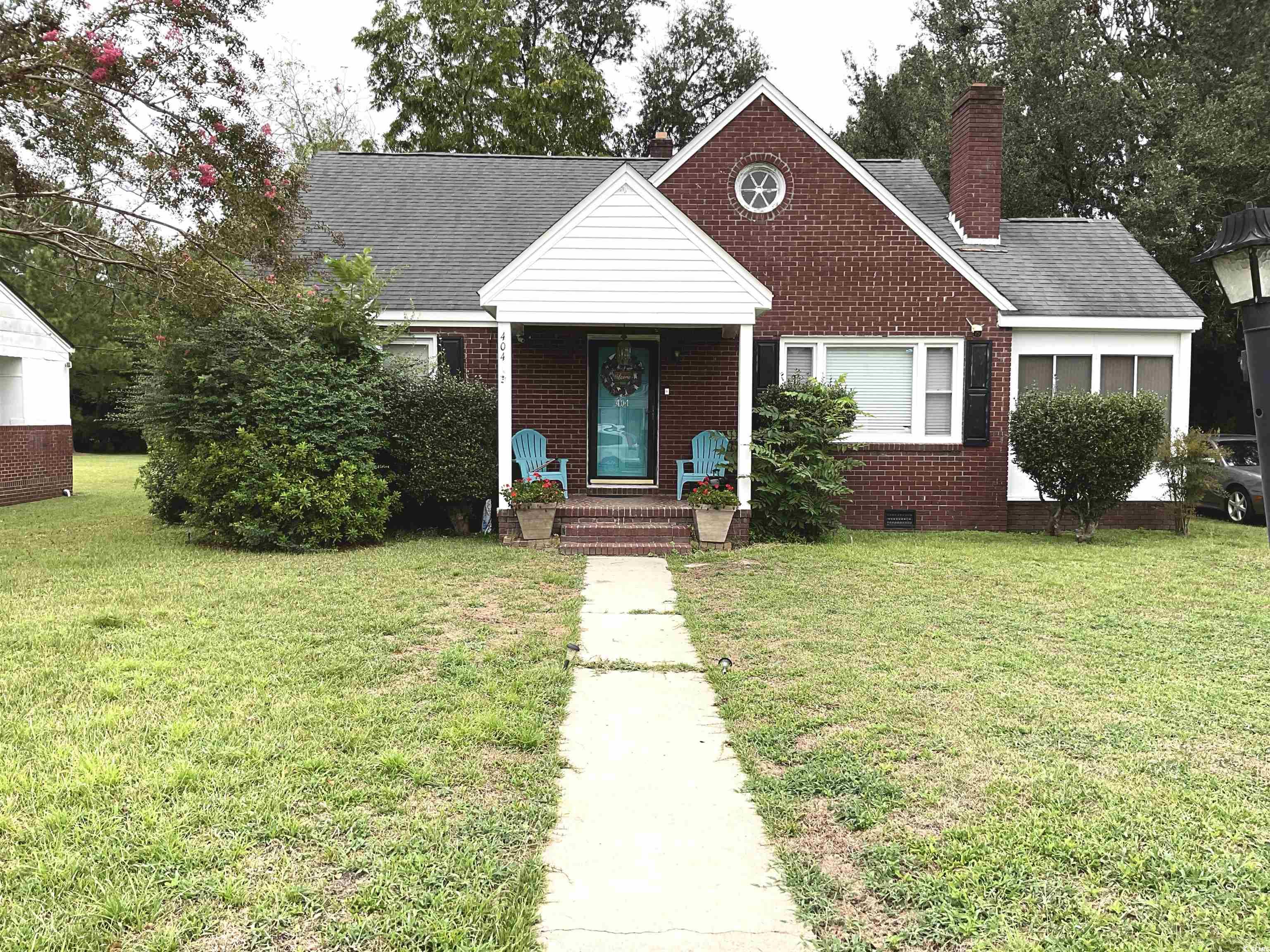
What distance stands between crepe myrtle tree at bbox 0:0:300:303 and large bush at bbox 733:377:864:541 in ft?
20.4

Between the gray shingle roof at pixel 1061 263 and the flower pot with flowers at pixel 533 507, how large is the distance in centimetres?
717

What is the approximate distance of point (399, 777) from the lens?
12.5ft

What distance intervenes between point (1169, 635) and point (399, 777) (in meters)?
5.75

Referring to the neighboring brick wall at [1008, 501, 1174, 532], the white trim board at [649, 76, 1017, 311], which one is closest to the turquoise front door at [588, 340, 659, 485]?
the white trim board at [649, 76, 1017, 311]

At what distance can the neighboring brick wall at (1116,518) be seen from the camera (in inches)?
497

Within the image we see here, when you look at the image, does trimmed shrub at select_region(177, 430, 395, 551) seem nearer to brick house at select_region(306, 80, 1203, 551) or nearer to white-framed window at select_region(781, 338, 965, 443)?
brick house at select_region(306, 80, 1203, 551)

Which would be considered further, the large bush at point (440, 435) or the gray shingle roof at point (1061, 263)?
the gray shingle roof at point (1061, 263)

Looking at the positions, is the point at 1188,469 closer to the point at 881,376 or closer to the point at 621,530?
the point at 881,376

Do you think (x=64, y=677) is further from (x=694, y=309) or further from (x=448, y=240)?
(x=448, y=240)

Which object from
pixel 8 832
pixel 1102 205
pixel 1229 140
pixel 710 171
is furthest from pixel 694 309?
pixel 1102 205

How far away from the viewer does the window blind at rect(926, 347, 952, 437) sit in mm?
12367

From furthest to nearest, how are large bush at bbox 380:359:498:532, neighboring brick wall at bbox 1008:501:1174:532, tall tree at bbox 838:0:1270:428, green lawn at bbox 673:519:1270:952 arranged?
tall tree at bbox 838:0:1270:428
neighboring brick wall at bbox 1008:501:1174:532
large bush at bbox 380:359:498:532
green lawn at bbox 673:519:1270:952

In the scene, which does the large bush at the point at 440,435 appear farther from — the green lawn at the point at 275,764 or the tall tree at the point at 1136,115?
the tall tree at the point at 1136,115

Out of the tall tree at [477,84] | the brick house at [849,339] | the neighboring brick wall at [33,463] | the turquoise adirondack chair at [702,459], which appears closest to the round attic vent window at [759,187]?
the brick house at [849,339]
